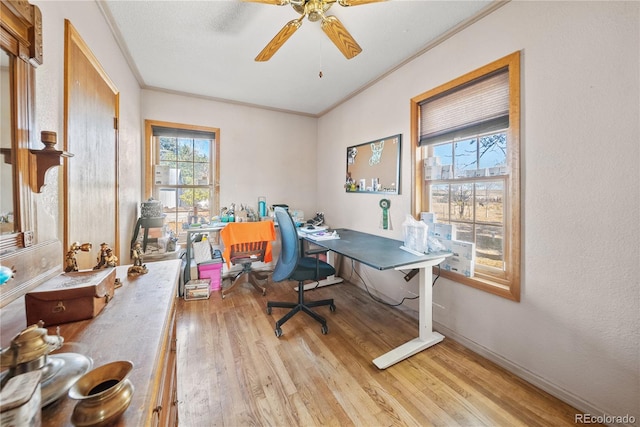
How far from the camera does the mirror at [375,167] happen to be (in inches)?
104

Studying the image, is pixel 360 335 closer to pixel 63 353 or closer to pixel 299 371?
pixel 299 371

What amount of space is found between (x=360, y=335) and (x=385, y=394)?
2.07ft

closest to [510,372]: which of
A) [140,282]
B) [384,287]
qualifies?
[384,287]

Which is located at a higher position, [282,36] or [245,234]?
[282,36]

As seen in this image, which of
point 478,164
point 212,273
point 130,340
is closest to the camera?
point 130,340

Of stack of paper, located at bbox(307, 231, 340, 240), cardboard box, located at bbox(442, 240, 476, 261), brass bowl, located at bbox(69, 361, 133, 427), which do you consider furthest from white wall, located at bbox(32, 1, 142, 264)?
cardboard box, located at bbox(442, 240, 476, 261)

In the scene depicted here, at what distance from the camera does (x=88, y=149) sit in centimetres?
159

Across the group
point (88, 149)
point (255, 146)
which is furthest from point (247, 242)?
point (88, 149)

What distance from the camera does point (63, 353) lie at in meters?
0.63

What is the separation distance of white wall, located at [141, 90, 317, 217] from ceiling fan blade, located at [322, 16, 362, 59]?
2.17 m

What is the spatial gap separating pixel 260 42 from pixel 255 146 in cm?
171

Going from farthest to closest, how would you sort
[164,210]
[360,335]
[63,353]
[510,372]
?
[164,210], [360,335], [510,372], [63,353]

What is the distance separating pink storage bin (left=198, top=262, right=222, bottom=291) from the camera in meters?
3.11

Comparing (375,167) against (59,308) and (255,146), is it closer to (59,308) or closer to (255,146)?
(255,146)
